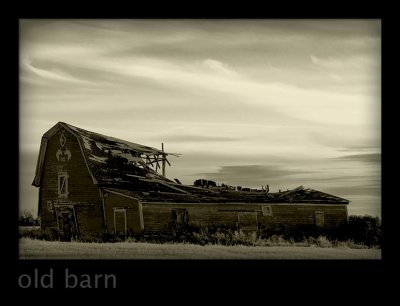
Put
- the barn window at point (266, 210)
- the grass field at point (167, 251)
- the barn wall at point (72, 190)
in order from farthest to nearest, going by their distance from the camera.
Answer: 1. the barn window at point (266, 210)
2. the barn wall at point (72, 190)
3. the grass field at point (167, 251)

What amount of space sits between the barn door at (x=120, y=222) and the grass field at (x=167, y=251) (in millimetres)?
150

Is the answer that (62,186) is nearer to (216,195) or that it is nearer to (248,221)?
(216,195)

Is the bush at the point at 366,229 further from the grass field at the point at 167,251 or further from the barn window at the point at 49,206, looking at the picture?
the barn window at the point at 49,206

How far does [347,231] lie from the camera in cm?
797

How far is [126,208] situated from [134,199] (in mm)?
146

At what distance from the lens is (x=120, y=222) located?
8.02 meters

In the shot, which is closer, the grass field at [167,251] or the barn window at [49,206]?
the grass field at [167,251]

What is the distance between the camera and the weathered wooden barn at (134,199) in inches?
313

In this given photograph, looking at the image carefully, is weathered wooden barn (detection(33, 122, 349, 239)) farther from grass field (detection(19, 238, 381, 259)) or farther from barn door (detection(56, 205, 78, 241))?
grass field (detection(19, 238, 381, 259))

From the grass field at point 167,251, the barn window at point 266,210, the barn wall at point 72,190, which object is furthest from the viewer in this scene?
the barn window at point 266,210

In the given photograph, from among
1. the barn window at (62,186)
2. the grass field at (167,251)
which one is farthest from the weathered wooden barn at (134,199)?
the grass field at (167,251)
